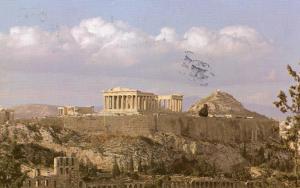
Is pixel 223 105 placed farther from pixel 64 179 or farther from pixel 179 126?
pixel 64 179

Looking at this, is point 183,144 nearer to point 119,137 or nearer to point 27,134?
point 119,137

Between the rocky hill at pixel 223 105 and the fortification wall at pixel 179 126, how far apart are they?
39.0ft

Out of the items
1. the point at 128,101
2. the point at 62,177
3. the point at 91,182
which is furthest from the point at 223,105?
the point at 62,177

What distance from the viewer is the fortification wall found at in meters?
76.6

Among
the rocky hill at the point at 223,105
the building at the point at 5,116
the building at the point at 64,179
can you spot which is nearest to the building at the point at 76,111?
the building at the point at 5,116

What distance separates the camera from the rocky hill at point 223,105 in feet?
336

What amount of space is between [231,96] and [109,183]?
52.3 meters

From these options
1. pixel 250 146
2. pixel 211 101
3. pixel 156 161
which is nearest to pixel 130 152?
pixel 156 161

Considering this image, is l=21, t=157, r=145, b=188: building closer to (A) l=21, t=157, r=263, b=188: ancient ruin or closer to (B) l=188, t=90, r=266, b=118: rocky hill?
(A) l=21, t=157, r=263, b=188: ancient ruin

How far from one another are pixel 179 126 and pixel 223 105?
90.3 ft

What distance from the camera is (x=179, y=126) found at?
79750 millimetres

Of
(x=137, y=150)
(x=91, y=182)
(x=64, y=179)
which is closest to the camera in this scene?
(x=64, y=179)

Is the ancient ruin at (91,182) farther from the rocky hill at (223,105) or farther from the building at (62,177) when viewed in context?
the rocky hill at (223,105)

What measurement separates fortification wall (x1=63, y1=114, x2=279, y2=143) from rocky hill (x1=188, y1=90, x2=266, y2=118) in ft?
39.0
